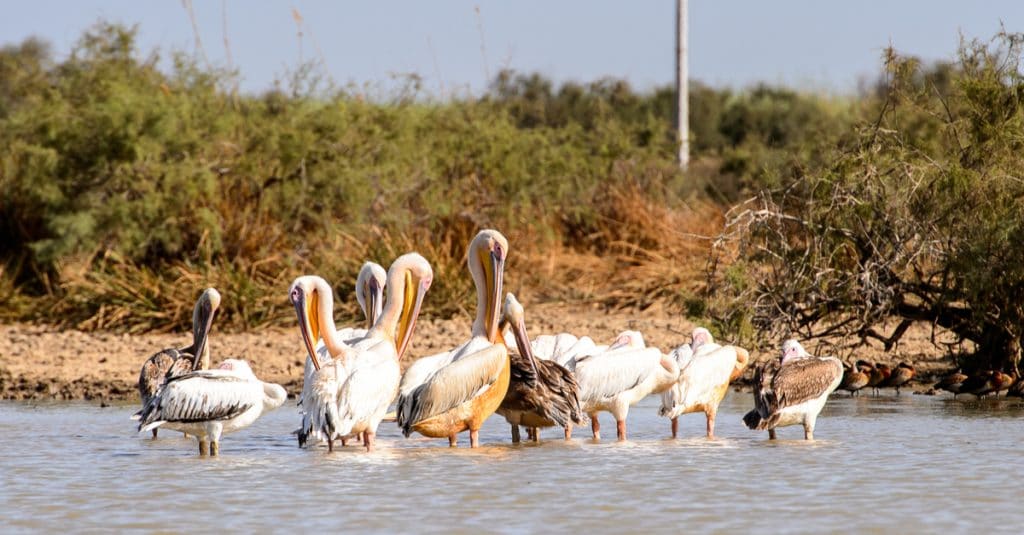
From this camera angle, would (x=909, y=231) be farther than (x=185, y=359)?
Yes

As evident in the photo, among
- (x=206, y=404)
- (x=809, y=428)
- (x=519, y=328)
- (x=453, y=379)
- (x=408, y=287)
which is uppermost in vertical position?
(x=408, y=287)

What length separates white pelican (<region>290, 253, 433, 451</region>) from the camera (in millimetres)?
8070

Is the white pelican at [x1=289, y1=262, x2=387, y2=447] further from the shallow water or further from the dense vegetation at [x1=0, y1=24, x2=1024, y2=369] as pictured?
the dense vegetation at [x1=0, y1=24, x2=1024, y2=369]

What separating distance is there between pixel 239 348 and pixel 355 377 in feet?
16.9

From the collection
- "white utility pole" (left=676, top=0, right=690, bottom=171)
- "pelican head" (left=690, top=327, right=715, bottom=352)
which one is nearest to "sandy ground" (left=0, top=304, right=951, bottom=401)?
"pelican head" (left=690, top=327, right=715, bottom=352)

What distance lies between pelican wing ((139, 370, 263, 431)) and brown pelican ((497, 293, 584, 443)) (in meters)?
1.54

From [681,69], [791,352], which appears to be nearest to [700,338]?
[791,352]

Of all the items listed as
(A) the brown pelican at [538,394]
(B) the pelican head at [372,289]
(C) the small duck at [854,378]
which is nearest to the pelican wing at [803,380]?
(A) the brown pelican at [538,394]

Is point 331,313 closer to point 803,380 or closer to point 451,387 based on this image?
point 451,387

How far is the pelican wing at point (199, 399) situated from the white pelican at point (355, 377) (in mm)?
458

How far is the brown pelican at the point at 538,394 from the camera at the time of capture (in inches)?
347

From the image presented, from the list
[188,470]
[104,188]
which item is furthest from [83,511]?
[104,188]

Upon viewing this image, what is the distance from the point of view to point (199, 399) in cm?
829

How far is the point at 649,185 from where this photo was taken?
1739 cm
